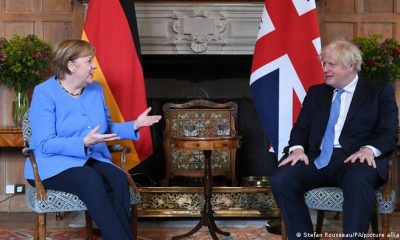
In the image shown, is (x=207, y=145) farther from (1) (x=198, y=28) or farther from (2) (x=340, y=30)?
(2) (x=340, y=30)

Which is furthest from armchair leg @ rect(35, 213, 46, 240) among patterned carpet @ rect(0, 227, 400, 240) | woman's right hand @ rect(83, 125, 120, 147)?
patterned carpet @ rect(0, 227, 400, 240)

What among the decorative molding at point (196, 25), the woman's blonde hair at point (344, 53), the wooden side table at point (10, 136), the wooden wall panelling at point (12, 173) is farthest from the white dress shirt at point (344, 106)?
the wooden wall panelling at point (12, 173)

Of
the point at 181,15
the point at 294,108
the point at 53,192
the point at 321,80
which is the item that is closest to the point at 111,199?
the point at 53,192

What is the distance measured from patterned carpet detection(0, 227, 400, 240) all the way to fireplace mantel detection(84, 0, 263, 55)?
1.42m

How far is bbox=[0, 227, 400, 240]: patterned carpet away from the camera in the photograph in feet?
11.8

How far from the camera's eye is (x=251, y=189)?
4.04 meters

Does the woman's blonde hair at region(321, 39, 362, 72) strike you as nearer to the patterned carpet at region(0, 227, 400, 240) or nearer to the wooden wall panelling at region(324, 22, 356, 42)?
the patterned carpet at region(0, 227, 400, 240)

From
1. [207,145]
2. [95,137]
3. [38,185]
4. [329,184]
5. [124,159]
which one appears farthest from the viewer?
[207,145]

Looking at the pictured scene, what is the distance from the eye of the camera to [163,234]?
3.70 metres

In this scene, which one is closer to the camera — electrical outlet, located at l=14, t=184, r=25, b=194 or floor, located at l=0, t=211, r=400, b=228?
floor, located at l=0, t=211, r=400, b=228

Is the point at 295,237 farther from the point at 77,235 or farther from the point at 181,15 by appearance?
the point at 181,15

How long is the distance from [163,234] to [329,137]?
138 centimetres

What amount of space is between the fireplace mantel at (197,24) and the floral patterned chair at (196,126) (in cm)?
48

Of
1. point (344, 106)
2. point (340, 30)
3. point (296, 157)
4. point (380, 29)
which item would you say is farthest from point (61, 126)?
point (380, 29)
